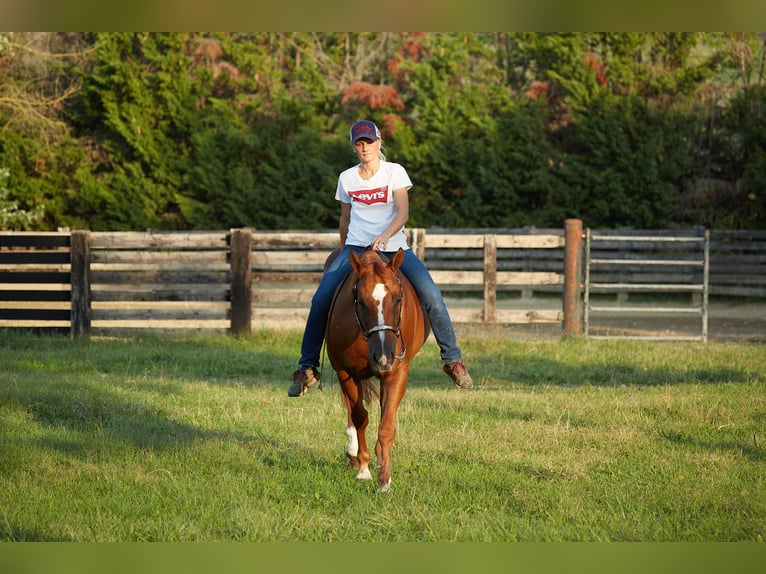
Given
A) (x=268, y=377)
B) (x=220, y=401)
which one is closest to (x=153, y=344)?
(x=268, y=377)

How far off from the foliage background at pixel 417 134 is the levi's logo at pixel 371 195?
75.5ft

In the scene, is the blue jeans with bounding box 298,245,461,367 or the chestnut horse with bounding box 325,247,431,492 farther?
the blue jeans with bounding box 298,245,461,367

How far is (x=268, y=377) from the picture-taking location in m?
12.4

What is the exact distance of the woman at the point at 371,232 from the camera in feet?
23.4

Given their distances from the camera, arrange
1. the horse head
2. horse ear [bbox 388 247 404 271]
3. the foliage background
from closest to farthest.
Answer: the horse head < horse ear [bbox 388 247 404 271] < the foliage background

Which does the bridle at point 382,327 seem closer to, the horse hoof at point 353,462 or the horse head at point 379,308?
the horse head at point 379,308

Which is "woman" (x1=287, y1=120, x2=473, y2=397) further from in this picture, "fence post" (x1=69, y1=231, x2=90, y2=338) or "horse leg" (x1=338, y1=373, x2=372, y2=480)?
"fence post" (x1=69, y1=231, x2=90, y2=338)

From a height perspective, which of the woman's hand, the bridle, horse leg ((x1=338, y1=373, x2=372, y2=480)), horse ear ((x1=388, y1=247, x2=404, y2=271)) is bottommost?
horse leg ((x1=338, y1=373, x2=372, y2=480))

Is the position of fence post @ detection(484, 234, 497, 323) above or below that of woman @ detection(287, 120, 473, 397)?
below

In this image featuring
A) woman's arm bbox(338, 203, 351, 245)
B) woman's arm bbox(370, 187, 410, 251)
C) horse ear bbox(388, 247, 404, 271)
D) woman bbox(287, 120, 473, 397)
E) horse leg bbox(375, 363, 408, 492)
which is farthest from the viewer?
woman's arm bbox(338, 203, 351, 245)

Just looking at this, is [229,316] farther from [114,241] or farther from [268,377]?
[268,377]

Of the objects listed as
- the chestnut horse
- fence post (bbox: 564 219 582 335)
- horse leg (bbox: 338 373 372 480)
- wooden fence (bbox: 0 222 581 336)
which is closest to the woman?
the chestnut horse

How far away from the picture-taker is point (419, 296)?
7480 millimetres

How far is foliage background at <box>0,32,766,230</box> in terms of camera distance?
30.1 meters
